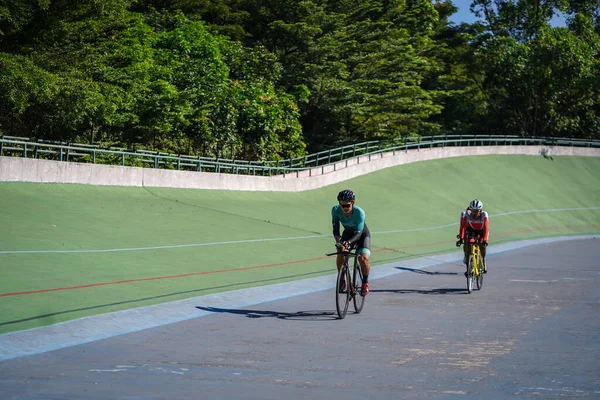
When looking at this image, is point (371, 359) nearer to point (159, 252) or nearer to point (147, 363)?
point (147, 363)

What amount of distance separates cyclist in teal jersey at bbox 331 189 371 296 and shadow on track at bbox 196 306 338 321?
68 cm

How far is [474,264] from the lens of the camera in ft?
56.6

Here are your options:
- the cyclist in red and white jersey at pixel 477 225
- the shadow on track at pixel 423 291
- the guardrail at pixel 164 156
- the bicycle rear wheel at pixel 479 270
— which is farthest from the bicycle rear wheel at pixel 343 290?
the guardrail at pixel 164 156

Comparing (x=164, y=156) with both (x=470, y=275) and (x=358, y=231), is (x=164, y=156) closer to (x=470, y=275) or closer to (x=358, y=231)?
(x=470, y=275)

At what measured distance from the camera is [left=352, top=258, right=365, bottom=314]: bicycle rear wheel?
1318cm

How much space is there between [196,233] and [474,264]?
9054 mm

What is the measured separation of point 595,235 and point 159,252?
32143mm

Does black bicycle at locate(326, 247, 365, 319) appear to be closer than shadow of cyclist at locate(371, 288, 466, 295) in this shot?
Yes

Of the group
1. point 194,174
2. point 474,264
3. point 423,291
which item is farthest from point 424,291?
point 194,174

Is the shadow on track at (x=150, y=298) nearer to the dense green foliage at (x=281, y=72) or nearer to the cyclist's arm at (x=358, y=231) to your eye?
the cyclist's arm at (x=358, y=231)

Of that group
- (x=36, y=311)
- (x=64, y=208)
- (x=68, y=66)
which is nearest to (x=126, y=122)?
(x=68, y=66)

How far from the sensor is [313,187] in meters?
41.8

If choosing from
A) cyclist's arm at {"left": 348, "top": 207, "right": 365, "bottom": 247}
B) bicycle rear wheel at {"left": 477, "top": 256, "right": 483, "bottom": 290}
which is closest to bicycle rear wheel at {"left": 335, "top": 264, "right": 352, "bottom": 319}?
cyclist's arm at {"left": 348, "top": 207, "right": 365, "bottom": 247}

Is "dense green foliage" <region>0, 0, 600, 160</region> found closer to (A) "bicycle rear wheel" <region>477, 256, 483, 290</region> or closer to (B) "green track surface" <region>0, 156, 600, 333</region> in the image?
(B) "green track surface" <region>0, 156, 600, 333</region>
